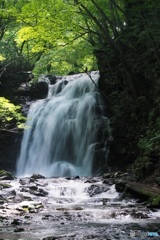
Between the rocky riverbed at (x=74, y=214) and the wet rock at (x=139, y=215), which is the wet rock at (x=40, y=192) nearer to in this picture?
the rocky riverbed at (x=74, y=214)

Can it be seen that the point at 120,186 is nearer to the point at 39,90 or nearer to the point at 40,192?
the point at 40,192

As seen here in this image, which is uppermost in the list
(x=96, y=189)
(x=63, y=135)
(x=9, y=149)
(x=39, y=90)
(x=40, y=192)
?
(x=39, y=90)

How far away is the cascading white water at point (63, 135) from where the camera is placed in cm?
1644

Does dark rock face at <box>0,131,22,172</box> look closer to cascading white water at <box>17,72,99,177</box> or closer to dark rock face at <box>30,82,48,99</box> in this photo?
cascading white water at <box>17,72,99,177</box>

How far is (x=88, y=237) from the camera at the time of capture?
5.28m

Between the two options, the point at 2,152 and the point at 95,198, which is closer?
the point at 95,198

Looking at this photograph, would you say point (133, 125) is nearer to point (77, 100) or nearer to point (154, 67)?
point (154, 67)

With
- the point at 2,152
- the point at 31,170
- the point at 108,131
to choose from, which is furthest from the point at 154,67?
the point at 2,152

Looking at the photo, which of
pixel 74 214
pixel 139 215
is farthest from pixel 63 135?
pixel 139 215

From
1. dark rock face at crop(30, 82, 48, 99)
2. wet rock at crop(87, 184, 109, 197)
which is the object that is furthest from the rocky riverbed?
dark rock face at crop(30, 82, 48, 99)

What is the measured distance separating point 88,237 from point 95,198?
468cm

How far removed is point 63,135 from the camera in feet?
58.2

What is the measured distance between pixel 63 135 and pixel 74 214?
10.5m

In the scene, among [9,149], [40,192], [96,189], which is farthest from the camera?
[9,149]
